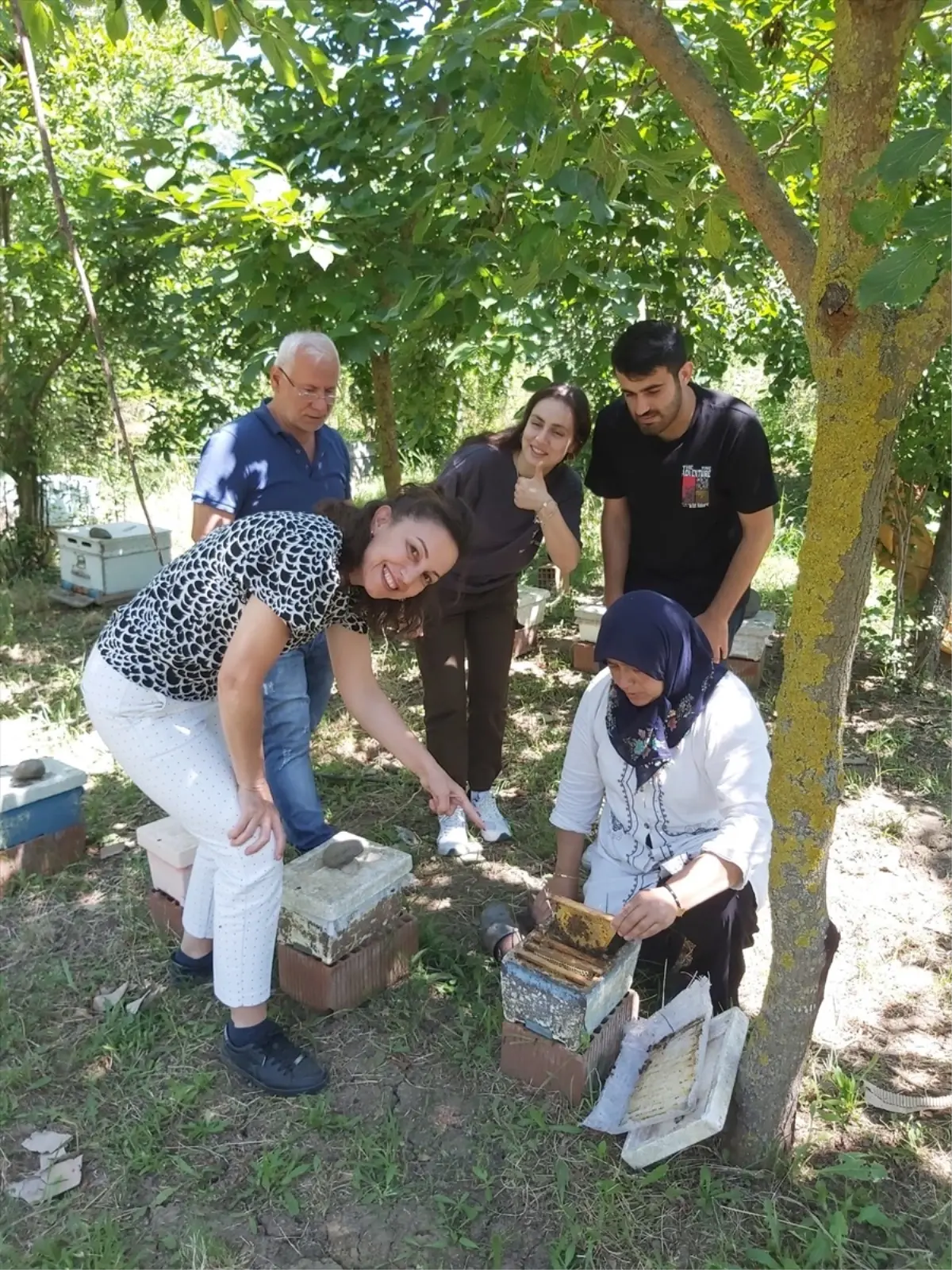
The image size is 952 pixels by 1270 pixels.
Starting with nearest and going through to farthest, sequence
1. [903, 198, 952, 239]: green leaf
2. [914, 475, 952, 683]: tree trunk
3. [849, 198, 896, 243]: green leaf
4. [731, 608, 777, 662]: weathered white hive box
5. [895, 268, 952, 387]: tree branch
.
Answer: [903, 198, 952, 239]: green leaf
[849, 198, 896, 243]: green leaf
[895, 268, 952, 387]: tree branch
[731, 608, 777, 662]: weathered white hive box
[914, 475, 952, 683]: tree trunk

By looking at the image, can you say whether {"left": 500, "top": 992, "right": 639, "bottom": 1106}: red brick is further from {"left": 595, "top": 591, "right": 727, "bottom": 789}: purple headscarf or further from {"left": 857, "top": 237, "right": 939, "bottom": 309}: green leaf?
{"left": 857, "top": 237, "right": 939, "bottom": 309}: green leaf

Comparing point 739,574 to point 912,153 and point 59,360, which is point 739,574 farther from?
point 59,360

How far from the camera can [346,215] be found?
3.22 metres

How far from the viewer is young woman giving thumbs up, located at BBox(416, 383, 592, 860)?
10.00 feet

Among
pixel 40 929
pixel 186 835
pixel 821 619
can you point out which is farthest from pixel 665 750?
pixel 40 929

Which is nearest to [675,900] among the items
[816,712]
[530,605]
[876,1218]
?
[816,712]

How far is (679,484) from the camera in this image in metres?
2.96

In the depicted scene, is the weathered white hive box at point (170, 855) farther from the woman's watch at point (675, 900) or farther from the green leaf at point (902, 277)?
the green leaf at point (902, 277)

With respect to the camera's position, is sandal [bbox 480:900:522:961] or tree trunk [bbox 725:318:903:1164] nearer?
tree trunk [bbox 725:318:903:1164]

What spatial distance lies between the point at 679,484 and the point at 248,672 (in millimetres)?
1629

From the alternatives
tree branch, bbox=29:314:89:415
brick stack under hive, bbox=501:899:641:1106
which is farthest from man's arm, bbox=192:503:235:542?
tree branch, bbox=29:314:89:415

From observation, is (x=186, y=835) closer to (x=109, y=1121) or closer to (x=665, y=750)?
(x=109, y=1121)

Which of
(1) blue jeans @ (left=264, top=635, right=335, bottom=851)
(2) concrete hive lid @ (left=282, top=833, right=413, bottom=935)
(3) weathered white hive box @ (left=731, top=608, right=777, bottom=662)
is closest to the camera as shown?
(2) concrete hive lid @ (left=282, top=833, right=413, bottom=935)

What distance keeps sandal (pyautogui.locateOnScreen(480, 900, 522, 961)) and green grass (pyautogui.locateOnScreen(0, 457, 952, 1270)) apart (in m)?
0.05
